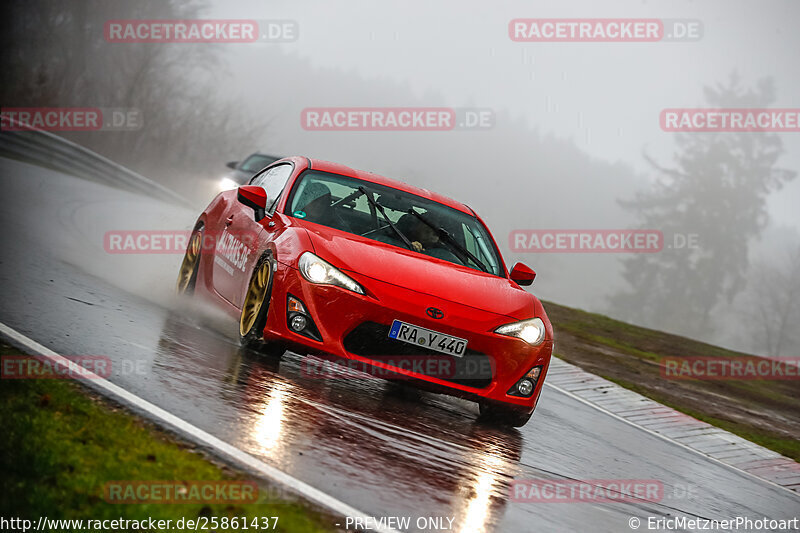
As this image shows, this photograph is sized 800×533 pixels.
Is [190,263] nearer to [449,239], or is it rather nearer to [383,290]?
[449,239]

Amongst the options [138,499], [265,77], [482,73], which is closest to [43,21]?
[138,499]

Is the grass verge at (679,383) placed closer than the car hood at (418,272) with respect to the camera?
No

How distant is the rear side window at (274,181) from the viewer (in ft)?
25.4

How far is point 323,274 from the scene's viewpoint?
6.21 m

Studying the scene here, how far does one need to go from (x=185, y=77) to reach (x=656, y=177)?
3852cm

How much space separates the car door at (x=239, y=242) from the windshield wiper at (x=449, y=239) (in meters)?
1.19

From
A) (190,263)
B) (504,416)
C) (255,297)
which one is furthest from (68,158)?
(504,416)

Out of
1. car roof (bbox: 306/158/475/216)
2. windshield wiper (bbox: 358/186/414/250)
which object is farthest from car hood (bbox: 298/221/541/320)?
car roof (bbox: 306/158/475/216)

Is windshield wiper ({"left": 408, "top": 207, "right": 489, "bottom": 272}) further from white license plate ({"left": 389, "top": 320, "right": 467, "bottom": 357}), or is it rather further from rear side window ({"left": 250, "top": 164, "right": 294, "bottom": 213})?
white license plate ({"left": 389, "top": 320, "right": 467, "bottom": 357})

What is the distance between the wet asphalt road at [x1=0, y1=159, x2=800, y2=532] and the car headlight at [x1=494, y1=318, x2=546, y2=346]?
71 cm

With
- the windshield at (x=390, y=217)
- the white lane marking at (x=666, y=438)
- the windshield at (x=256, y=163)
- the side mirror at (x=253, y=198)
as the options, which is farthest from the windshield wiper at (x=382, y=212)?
the windshield at (x=256, y=163)

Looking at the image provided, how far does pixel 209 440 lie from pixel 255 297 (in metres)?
2.59

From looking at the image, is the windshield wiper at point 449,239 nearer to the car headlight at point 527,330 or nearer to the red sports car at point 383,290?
the red sports car at point 383,290

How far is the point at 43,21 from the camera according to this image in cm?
4038
